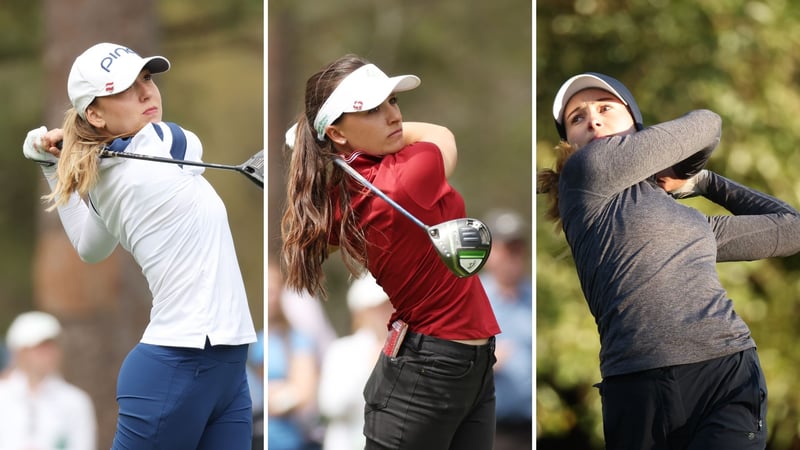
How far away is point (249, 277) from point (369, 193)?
4096mm

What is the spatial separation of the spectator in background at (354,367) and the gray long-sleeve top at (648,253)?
6.37 ft

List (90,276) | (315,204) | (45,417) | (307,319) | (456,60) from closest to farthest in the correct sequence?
(315,204)
(307,319)
(45,417)
(90,276)
(456,60)

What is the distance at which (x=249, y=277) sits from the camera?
694 cm

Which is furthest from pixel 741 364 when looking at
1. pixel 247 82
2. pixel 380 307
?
pixel 247 82

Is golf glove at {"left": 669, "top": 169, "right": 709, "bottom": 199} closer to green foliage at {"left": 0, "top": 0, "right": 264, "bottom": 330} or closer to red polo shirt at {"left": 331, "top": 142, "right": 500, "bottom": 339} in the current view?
red polo shirt at {"left": 331, "top": 142, "right": 500, "bottom": 339}

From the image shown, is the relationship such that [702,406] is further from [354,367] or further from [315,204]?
[354,367]

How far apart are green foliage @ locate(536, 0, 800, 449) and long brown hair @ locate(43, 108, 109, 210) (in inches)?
119

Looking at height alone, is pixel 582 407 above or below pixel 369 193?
below

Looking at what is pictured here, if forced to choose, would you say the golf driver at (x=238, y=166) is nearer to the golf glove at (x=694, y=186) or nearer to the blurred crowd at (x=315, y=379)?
the golf glove at (x=694, y=186)

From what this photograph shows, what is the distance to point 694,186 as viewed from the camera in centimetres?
337

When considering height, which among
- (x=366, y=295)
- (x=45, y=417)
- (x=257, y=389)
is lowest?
(x=45, y=417)

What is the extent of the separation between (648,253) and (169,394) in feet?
4.54

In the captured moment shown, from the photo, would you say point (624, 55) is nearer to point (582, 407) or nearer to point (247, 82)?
point (582, 407)

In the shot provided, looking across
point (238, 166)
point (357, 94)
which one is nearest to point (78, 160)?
point (238, 166)
